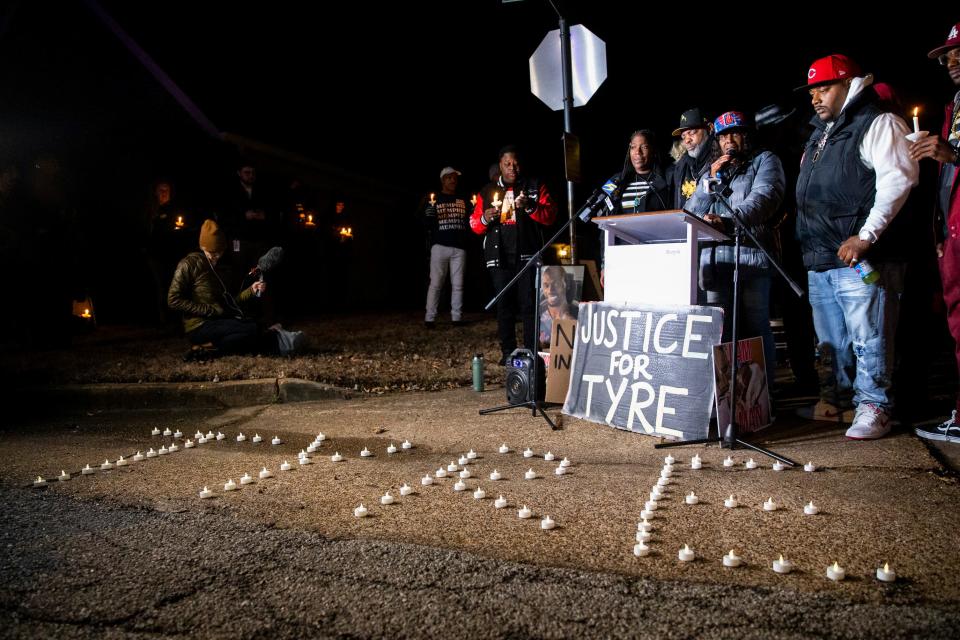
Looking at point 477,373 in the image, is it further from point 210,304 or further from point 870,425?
point 210,304

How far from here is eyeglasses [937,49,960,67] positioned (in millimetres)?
4004

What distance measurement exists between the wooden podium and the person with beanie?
15.8 feet

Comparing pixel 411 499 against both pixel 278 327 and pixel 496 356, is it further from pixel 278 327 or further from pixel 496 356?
pixel 278 327

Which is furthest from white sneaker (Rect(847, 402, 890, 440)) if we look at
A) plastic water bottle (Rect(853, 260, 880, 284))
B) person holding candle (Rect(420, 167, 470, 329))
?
person holding candle (Rect(420, 167, 470, 329))

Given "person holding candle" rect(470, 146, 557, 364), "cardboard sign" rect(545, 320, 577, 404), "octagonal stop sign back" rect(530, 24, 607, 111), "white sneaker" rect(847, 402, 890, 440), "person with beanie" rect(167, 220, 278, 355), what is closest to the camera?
"white sneaker" rect(847, 402, 890, 440)

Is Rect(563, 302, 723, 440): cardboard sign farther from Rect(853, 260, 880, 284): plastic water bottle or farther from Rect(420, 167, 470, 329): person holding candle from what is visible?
Rect(420, 167, 470, 329): person holding candle

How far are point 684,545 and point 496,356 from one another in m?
5.51

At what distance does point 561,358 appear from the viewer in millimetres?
5652

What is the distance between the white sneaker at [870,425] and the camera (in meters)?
4.19

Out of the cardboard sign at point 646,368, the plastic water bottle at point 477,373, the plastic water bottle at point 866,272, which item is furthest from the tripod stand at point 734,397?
the plastic water bottle at point 477,373

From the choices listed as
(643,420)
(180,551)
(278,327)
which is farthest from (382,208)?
(180,551)

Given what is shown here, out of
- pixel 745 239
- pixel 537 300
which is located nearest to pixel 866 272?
pixel 745 239

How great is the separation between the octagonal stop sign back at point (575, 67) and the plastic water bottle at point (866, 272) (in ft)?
10.6

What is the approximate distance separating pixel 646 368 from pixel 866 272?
1.53m
